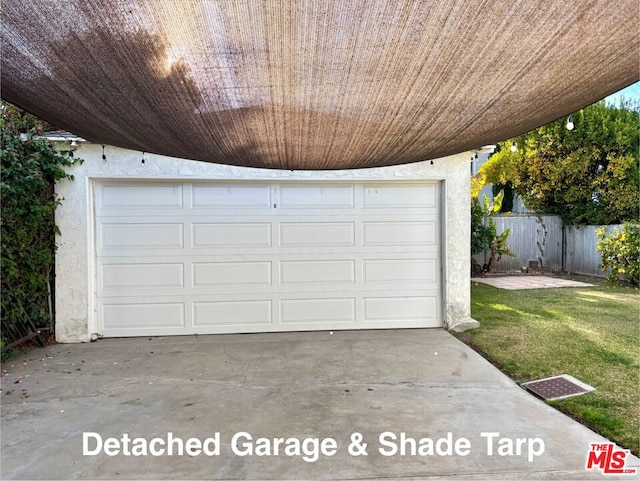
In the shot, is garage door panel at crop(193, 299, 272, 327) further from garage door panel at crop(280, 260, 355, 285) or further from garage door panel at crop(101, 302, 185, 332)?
garage door panel at crop(280, 260, 355, 285)

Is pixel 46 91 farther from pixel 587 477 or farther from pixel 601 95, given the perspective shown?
pixel 587 477

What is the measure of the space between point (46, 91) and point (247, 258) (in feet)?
13.6

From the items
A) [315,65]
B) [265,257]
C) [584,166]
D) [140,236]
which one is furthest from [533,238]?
[315,65]

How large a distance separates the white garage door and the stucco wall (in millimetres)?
181

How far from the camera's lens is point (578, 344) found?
15.2 feet

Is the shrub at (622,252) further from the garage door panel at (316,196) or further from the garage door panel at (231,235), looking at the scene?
the garage door panel at (231,235)

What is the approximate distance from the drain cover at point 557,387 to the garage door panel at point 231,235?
3.49 metres

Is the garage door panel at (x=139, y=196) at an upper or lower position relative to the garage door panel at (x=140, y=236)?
upper

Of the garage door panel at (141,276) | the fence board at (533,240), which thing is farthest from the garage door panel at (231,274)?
the fence board at (533,240)

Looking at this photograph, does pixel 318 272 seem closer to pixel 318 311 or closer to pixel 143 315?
pixel 318 311

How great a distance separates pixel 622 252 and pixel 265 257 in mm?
7961

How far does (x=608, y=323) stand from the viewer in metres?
5.50

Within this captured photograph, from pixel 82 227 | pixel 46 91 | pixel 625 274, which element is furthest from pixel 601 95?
pixel 625 274

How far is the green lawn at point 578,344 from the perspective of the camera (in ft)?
9.79
